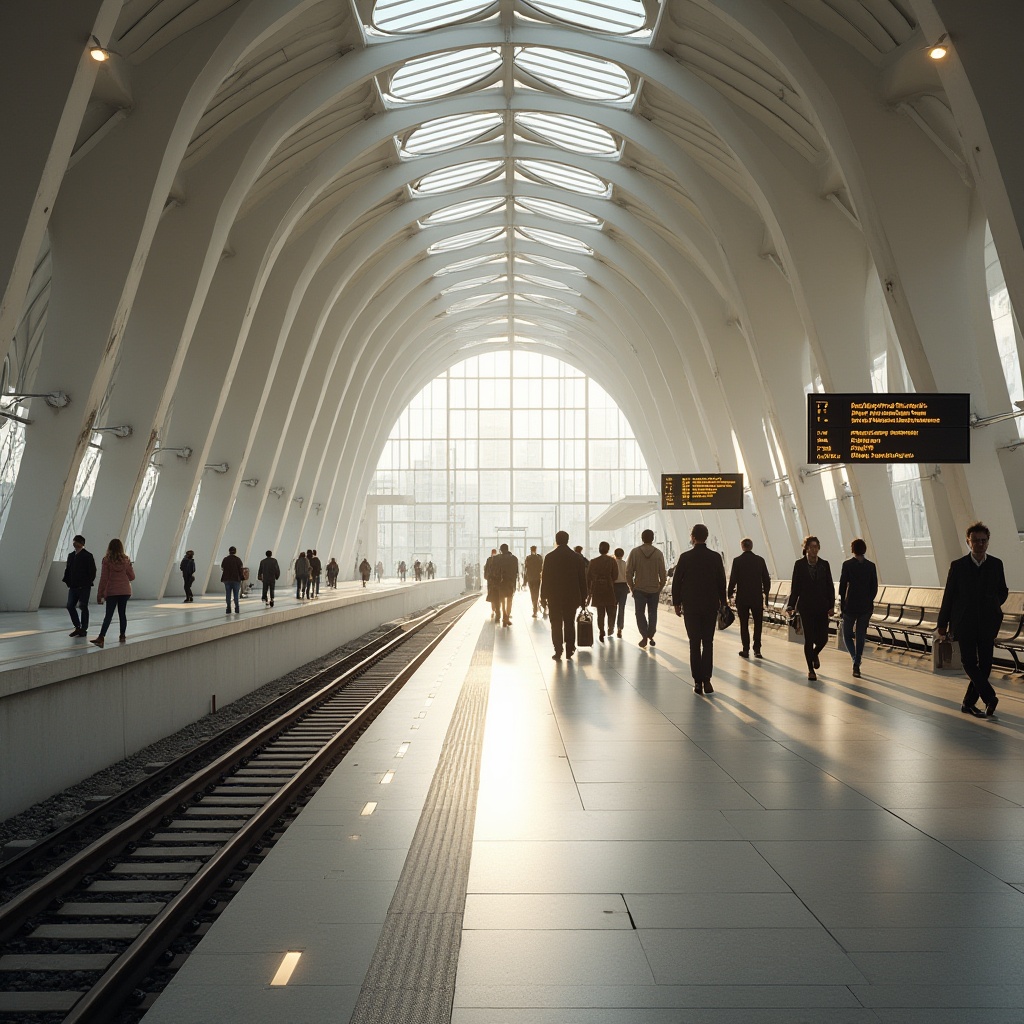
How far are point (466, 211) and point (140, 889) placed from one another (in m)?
34.0

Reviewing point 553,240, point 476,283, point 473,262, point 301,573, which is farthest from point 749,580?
point 476,283

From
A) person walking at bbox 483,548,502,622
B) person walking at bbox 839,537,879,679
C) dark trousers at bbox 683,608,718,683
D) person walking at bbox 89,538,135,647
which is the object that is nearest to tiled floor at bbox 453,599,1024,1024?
dark trousers at bbox 683,608,718,683

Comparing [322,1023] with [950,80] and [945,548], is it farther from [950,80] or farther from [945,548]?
[945,548]

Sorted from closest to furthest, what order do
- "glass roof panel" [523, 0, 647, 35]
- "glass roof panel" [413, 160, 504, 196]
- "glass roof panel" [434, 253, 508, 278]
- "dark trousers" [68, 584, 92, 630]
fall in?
"dark trousers" [68, 584, 92, 630] → "glass roof panel" [523, 0, 647, 35] → "glass roof panel" [413, 160, 504, 196] → "glass roof panel" [434, 253, 508, 278]

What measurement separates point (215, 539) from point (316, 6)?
12470 mm

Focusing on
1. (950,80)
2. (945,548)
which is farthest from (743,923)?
(945,548)

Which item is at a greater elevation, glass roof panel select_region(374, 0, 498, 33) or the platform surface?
glass roof panel select_region(374, 0, 498, 33)

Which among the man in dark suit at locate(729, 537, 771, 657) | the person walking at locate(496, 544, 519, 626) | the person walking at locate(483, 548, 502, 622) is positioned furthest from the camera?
the person walking at locate(483, 548, 502, 622)

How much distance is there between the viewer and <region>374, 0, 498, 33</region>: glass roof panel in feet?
65.3

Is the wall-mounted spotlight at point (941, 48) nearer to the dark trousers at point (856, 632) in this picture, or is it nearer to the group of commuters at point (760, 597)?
the group of commuters at point (760, 597)

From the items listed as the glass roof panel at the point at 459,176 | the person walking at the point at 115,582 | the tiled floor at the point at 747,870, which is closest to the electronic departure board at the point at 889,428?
the tiled floor at the point at 747,870

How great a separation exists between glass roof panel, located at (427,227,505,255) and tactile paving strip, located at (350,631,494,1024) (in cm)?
3532

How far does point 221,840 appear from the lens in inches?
253

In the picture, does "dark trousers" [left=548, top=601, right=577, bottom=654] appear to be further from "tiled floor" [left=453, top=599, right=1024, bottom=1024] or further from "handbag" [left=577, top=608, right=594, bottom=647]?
"tiled floor" [left=453, top=599, right=1024, bottom=1024]
